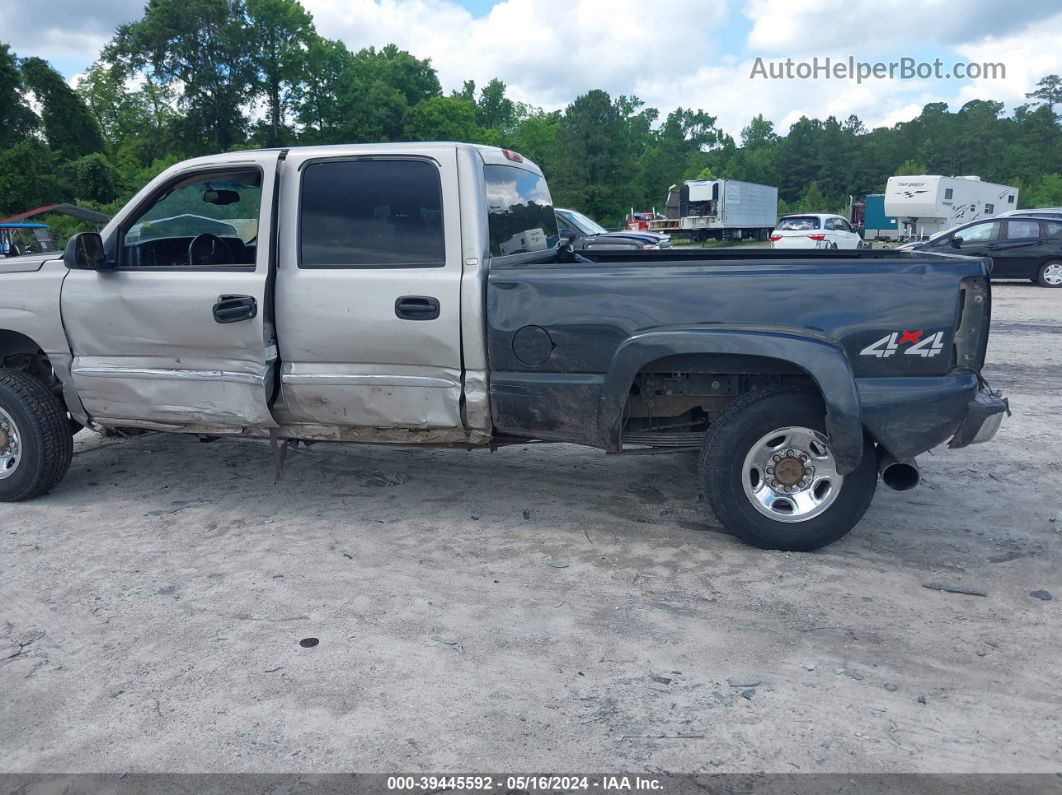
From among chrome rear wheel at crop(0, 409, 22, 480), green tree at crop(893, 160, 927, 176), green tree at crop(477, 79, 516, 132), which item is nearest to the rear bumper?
chrome rear wheel at crop(0, 409, 22, 480)

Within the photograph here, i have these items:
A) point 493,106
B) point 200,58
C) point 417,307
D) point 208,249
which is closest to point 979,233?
point 417,307

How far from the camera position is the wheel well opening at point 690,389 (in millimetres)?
4086

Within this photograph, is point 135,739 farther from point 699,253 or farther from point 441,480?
point 699,253

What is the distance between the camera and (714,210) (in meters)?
40.3

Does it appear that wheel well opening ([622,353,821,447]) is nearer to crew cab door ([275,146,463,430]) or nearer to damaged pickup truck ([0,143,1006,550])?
damaged pickup truck ([0,143,1006,550])

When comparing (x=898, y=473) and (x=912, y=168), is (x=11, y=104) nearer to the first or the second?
(x=898, y=473)

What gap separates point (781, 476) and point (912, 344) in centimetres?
88

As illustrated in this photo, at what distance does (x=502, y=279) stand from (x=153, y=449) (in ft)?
11.6

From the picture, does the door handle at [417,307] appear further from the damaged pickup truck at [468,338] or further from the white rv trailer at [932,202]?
the white rv trailer at [932,202]

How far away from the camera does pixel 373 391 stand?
14.8ft

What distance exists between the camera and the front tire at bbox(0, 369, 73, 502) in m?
4.91

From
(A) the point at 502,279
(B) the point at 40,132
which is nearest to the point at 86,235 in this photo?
(A) the point at 502,279

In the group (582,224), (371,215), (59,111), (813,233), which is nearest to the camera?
(371,215)

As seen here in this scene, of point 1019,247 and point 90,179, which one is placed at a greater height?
point 90,179
